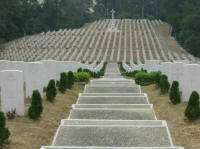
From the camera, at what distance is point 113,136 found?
667 cm

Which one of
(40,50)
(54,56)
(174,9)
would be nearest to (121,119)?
(54,56)

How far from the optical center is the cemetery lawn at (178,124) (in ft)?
21.2

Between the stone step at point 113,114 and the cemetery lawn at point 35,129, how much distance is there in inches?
19.2

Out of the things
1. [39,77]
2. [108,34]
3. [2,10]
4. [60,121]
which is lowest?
[60,121]

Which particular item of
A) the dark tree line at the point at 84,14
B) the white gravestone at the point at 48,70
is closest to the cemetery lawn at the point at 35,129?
the white gravestone at the point at 48,70

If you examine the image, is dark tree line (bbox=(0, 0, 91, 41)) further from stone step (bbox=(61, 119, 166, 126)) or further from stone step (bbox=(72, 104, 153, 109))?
stone step (bbox=(61, 119, 166, 126))

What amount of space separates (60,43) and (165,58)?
23396mm

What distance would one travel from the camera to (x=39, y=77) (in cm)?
1016

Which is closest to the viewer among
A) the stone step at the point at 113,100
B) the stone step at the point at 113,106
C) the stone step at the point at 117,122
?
the stone step at the point at 117,122

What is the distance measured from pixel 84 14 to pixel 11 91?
302 feet

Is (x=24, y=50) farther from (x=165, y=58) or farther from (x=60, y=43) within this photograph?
(x=165, y=58)

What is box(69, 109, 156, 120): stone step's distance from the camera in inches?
332

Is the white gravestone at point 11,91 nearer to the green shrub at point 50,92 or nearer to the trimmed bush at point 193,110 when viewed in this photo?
the green shrub at point 50,92

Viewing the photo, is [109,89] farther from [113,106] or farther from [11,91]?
[11,91]
